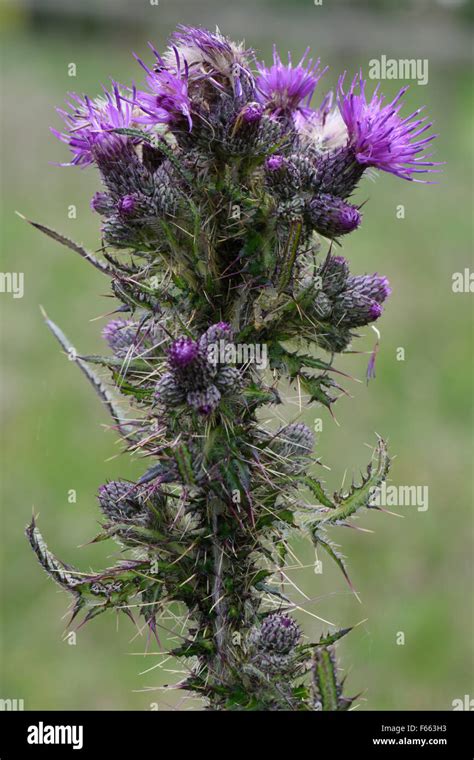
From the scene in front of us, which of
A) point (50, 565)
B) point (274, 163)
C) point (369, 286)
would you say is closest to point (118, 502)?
point (50, 565)

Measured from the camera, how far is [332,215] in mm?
2521

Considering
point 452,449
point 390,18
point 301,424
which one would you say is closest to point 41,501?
point 452,449

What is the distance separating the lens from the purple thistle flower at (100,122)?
8.52 ft

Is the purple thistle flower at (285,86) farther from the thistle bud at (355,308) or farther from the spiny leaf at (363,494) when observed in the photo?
the spiny leaf at (363,494)

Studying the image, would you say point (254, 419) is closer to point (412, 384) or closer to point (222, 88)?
point (222, 88)

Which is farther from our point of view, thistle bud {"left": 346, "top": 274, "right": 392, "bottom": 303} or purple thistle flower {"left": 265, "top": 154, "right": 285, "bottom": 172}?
thistle bud {"left": 346, "top": 274, "right": 392, "bottom": 303}

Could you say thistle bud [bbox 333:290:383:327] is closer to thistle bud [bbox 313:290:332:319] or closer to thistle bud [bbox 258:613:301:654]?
thistle bud [bbox 313:290:332:319]

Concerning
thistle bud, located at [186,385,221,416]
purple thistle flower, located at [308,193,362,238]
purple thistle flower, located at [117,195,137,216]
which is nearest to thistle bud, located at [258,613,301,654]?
thistle bud, located at [186,385,221,416]

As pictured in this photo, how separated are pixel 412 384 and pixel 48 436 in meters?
3.65

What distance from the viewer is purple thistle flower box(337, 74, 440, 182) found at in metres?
2.63

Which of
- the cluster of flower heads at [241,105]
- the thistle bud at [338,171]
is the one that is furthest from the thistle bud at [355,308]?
the cluster of flower heads at [241,105]

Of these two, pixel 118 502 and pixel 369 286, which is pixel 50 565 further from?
pixel 369 286

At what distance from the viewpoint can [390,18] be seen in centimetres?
2198

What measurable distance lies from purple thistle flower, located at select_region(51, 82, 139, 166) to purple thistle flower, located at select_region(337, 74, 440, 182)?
2.19 ft
